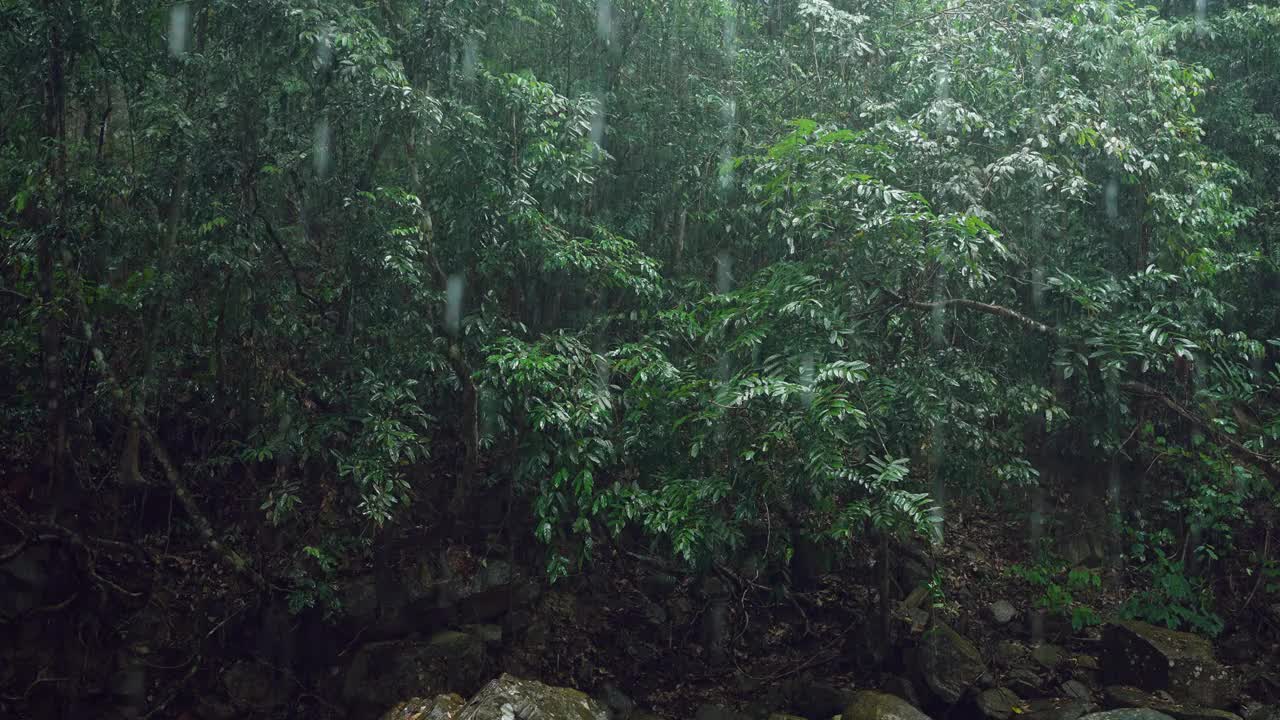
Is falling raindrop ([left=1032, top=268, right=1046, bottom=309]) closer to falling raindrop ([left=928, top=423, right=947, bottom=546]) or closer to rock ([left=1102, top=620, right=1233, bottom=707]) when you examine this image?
falling raindrop ([left=928, top=423, right=947, bottom=546])

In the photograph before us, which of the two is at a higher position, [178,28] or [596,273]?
[178,28]

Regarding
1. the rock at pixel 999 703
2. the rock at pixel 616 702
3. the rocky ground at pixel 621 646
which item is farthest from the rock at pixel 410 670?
the rock at pixel 999 703

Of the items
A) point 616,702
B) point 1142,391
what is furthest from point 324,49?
point 1142,391

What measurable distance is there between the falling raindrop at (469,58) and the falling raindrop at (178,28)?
6.49ft

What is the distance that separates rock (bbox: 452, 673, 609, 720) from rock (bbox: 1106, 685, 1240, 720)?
14.3 ft

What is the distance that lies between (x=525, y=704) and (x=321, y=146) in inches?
170

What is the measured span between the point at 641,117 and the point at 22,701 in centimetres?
678

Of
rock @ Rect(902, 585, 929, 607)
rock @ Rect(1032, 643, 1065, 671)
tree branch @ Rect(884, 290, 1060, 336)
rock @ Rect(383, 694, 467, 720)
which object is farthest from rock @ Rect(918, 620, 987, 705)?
rock @ Rect(383, 694, 467, 720)

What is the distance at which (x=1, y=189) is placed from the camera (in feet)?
23.6

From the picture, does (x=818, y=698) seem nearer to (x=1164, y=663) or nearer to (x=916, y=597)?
(x=916, y=597)

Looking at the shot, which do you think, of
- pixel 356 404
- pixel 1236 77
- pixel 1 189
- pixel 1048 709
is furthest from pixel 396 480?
pixel 1236 77

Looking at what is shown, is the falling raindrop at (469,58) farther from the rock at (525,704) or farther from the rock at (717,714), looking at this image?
the rock at (717,714)

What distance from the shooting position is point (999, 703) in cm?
777

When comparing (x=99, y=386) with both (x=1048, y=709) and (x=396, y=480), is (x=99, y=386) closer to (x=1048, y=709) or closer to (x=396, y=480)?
(x=396, y=480)
